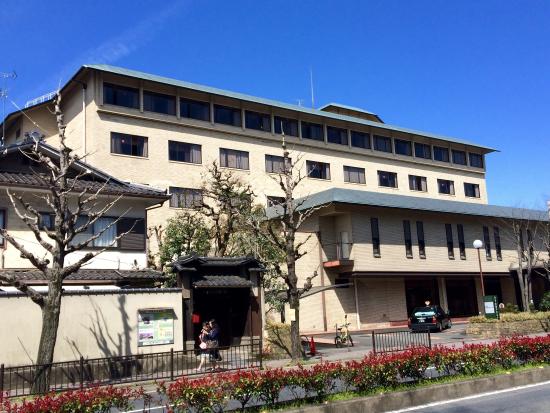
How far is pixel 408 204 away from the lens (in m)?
40.5

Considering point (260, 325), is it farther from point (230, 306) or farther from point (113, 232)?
point (113, 232)

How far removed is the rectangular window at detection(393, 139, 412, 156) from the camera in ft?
183

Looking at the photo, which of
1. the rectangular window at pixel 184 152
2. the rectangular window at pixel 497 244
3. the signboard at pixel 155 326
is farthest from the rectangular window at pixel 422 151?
the signboard at pixel 155 326

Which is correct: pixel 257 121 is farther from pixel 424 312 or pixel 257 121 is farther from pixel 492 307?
pixel 492 307

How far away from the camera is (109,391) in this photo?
358 inches

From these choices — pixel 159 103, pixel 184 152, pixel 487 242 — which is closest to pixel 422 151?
pixel 487 242

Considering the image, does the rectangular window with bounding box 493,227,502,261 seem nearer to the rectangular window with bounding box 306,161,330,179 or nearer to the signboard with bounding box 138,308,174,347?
the rectangular window with bounding box 306,161,330,179

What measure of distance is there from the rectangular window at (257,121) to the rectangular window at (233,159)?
103 inches

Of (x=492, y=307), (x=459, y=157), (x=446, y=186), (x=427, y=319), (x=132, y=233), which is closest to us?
(x=132, y=233)

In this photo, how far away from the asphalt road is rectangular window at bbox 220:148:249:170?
3273cm

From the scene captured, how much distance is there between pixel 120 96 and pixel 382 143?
2691 centimetres

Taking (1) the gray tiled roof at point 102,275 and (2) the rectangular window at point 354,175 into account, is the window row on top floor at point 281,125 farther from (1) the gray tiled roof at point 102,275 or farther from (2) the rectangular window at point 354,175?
(1) the gray tiled roof at point 102,275

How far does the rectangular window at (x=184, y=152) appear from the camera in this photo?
133ft

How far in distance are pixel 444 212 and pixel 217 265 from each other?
81.0ft
